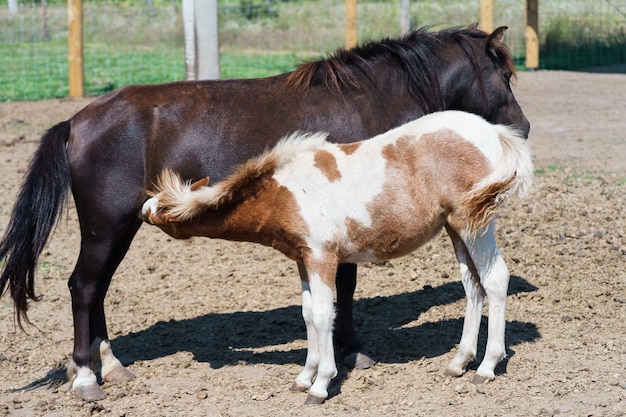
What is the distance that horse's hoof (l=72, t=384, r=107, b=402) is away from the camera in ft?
16.1

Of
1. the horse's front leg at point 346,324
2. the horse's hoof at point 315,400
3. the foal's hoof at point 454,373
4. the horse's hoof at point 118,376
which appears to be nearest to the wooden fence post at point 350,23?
the horse's front leg at point 346,324

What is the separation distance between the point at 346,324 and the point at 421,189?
1147 mm

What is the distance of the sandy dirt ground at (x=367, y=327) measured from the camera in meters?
4.65

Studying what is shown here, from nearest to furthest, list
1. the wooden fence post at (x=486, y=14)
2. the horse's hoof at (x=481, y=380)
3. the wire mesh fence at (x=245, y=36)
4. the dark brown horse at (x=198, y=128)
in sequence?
the horse's hoof at (x=481, y=380) < the dark brown horse at (x=198, y=128) < the wooden fence post at (x=486, y=14) < the wire mesh fence at (x=245, y=36)

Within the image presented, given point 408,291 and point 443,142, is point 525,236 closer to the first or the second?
point 408,291

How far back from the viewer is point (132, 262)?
7328 millimetres

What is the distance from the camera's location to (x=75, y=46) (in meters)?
14.2

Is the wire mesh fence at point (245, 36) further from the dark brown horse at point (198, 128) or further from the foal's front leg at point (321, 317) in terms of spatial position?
the foal's front leg at point (321, 317)

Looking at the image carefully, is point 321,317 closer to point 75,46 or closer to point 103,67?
point 75,46

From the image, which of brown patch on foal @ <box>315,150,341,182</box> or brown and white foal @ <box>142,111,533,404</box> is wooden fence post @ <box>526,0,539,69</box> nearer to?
brown and white foal @ <box>142,111,533,404</box>

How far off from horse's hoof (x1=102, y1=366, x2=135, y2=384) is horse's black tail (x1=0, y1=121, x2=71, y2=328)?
0.61 meters

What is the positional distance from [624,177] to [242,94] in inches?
202

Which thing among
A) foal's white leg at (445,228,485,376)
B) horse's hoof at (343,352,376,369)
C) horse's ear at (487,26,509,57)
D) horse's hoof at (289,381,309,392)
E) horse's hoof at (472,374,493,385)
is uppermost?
horse's ear at (487,26,509,57)

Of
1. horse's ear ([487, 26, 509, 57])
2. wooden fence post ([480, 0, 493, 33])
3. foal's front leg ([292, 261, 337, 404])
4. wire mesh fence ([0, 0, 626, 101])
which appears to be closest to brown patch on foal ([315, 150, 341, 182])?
foal's front leg ([292, 261, 337, 404])
